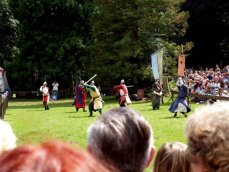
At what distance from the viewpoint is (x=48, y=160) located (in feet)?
3.84

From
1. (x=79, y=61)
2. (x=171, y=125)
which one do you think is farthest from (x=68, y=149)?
(x=79, y=61)

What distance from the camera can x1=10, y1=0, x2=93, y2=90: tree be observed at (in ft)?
130

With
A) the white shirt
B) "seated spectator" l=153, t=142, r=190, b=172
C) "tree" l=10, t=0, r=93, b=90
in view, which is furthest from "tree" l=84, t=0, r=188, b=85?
"seated spectator" l=153, t=142, r=190, b=172

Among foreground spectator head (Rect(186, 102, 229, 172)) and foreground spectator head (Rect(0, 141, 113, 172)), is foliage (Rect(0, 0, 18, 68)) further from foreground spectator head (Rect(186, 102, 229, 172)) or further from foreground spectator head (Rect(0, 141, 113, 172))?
foreground spectator head (Rect(0, 141, 113, 172))

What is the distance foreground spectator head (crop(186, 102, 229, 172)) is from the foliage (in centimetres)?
3989

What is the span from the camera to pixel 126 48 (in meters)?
34.6

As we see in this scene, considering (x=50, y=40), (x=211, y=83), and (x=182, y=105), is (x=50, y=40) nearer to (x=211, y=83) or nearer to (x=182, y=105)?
(x=211, y=83)

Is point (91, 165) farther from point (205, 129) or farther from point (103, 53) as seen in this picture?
point (103, 53)

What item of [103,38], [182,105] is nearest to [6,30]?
[103,38]

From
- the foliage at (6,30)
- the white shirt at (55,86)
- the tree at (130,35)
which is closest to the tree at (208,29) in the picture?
the tree at (130,35)

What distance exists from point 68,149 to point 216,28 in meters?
42.9

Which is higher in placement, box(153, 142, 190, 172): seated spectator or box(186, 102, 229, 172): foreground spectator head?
box(186, 102, 229, 172): foreground spectator head

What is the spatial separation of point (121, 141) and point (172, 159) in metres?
1.14

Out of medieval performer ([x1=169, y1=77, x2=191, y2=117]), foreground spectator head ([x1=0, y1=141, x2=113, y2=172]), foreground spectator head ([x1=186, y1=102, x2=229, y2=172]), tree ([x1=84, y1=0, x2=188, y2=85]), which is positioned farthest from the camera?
tree ([x1=84, y1=0, x2=188, y2=85])
